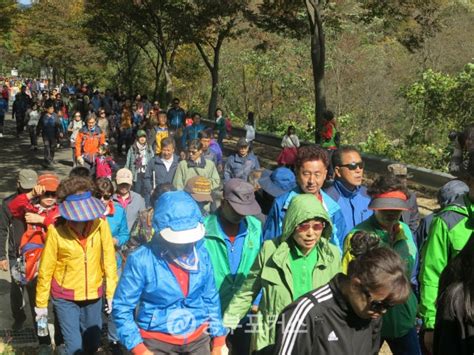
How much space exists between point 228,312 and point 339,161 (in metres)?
2.05

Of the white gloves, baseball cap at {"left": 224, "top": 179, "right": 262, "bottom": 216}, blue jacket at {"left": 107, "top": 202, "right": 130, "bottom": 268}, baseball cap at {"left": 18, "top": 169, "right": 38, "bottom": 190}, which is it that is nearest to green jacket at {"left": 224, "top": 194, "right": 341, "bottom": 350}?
baseball cap at {"left": 224, "top": 179, "right": 262, "bottom": 216}

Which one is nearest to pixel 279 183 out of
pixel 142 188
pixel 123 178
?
pixel 123 178

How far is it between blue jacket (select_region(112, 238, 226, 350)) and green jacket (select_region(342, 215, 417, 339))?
0.89 metres

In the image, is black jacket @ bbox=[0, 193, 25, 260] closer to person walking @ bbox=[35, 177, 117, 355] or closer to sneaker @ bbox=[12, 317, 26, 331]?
sneaker @ bbox=[12, 317, 26, 331]

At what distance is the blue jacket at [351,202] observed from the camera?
17.3ft

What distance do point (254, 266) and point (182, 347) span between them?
2.08ft

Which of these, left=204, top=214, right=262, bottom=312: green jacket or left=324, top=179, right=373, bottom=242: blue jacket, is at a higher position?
left=324, top=179, right=373, bottom=242: blue jacket

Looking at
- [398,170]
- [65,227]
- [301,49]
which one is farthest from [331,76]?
[65,227]

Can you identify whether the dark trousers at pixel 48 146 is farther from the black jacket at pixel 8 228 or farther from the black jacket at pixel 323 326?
the black jacket at pixel 323 326

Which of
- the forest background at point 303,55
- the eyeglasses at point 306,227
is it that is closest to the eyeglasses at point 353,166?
the eyeglasses at point 306,227

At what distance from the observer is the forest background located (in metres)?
15.6

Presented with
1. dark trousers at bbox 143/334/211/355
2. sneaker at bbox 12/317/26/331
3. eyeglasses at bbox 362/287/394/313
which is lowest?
sneaker at bbox 12/317/26/331

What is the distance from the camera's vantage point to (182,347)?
3852mm

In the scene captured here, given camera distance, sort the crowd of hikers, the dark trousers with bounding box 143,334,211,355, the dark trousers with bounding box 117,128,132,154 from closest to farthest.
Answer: the crowd of hikers, the dark trousers with bounding box 143,334,211,355, the dark trousers with bounding box 117,128,132,154
